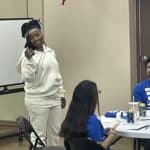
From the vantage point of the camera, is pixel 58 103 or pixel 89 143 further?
pixel 58 103

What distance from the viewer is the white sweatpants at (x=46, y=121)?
4.62 metres

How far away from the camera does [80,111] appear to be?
3.20 metres

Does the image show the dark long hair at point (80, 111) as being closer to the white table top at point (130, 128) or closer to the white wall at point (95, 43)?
the white table top at point (130, 128)

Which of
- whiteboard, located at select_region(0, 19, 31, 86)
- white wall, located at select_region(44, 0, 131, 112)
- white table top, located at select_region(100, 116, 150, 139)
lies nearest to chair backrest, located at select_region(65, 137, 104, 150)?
white table top, located at select_region(100, 116, 150, 139)

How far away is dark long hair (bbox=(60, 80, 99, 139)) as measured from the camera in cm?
314

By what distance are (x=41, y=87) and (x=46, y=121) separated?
37cm

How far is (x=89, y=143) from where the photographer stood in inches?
121

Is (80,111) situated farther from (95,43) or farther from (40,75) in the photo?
(95,43)

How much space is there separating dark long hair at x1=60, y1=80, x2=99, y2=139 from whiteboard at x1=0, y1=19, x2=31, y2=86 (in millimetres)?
3076

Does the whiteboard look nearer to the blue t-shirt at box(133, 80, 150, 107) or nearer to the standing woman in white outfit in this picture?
the standing woman in white outfit

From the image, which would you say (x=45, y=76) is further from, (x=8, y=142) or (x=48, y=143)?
(x=8, y=142)

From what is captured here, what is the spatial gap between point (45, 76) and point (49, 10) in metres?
2.25

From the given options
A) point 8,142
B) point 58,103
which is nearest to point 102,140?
point 58,103

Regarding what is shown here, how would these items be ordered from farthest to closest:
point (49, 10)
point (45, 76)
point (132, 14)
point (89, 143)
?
1. point (49, 10)
2. point (132, 14)
3. point (45, 76)
4. point (89, 143)
